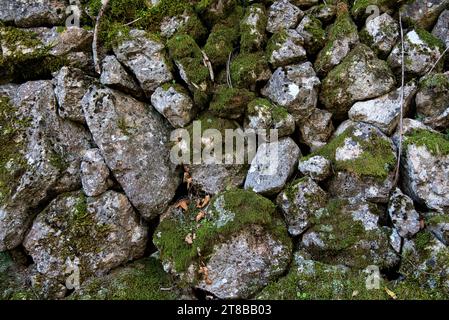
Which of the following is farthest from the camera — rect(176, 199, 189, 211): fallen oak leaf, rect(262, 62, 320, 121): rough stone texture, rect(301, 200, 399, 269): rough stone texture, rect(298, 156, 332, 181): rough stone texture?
rect(176, 199, 189, 211): fallen oak leaf

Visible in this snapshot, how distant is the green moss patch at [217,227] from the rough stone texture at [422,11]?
4.09 meters

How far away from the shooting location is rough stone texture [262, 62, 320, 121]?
5.39 m

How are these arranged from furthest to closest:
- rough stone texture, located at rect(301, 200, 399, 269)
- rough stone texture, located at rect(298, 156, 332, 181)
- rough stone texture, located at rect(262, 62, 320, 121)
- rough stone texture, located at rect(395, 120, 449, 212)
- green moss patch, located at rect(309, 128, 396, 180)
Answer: rough stone texture, located at rect(262, 62, 320, 121)
rough stone texture, located at rect(298, 156, 332, 181)
green moss patch, located at rect(309, 128, 396, 180)
rough stone texture, located at rect(395, 120, 449, 212)
rough stone texture, located at rect(301, 200, 399, 269)

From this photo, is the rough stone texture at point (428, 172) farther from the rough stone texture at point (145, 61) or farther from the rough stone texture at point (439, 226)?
the rough stone texture at point (145, 61)

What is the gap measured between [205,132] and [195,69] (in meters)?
1.07

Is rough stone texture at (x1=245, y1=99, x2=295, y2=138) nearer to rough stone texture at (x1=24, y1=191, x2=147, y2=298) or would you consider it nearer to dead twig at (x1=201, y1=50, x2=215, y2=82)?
dead twig at (x1=201, y1=50, x2=215, y2=82)

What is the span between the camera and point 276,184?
518 cm

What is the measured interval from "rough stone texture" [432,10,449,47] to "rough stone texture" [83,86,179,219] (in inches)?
201

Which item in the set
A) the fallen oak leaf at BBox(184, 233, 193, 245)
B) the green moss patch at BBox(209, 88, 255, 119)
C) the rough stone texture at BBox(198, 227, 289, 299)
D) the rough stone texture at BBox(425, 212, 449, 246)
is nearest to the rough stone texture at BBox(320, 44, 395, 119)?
the green moss patch at BBox(209, 88, 255, 119)

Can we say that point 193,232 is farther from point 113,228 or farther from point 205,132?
point 205,132

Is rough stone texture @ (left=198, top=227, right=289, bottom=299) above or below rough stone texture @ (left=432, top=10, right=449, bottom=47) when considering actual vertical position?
below

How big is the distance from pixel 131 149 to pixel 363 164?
3677mm

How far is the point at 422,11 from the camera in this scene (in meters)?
5.62

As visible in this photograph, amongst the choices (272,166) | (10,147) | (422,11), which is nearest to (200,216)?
(272,166)
